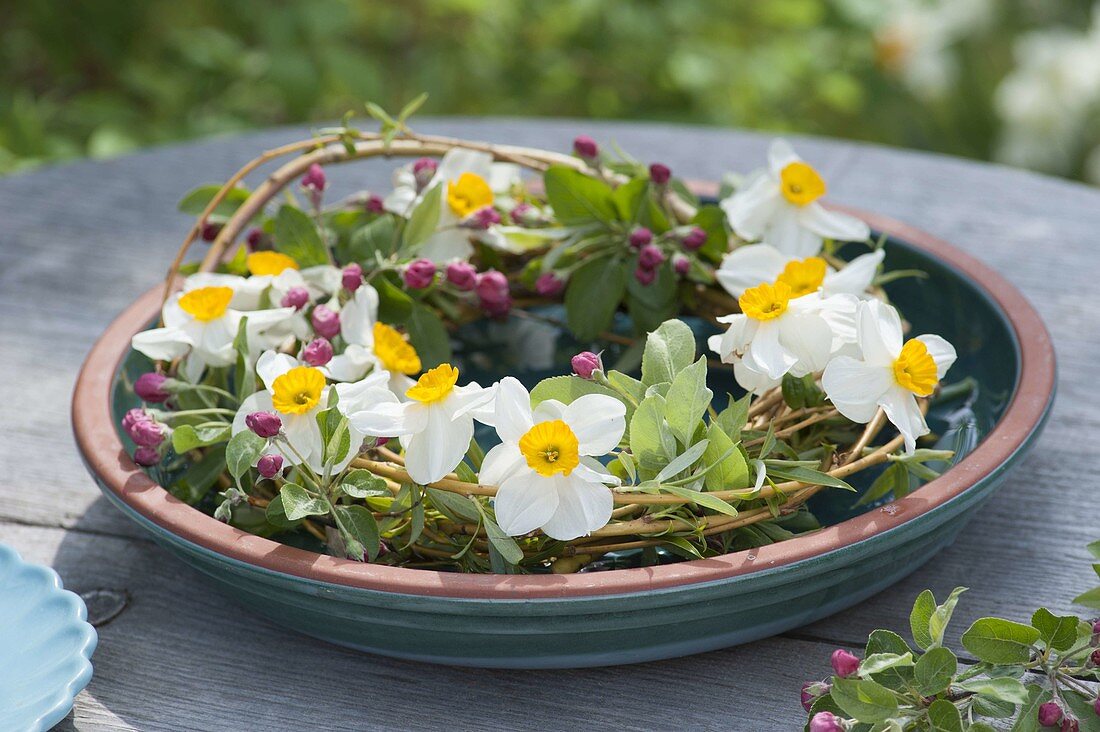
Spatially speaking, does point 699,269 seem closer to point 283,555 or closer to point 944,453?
point 944,453

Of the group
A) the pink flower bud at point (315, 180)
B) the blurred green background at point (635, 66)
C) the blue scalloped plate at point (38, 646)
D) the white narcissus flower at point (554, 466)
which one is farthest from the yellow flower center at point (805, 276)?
the blurred green background at point (635, 66)

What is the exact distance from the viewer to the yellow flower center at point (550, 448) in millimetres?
560

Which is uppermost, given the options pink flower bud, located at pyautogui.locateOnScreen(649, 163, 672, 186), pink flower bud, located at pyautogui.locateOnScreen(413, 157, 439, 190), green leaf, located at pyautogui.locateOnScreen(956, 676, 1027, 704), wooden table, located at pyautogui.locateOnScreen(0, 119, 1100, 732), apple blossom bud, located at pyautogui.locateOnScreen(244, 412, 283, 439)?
pink flower bud, located at pyautogui.locateOnScreen(649, 163, 672, 186)

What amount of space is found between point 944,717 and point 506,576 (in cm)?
20

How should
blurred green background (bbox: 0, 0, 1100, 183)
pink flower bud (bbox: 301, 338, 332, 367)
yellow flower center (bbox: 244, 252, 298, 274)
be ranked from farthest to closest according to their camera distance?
blurred green background (bbox: 0, 0, 1100, 183) → yellow flower center (bbox: 244, 252, 298, 274) → pink flower bud (bbox: 301, 338, 332, 367)

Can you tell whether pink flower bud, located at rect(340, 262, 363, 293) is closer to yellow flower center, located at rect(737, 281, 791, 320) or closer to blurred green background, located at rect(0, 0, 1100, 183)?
yellow flower center, located at rect(737, 281, 791, 320)

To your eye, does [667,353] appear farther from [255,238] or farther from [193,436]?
[255,238]

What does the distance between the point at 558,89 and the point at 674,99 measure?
24 centimetres

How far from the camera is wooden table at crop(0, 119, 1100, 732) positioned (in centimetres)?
60

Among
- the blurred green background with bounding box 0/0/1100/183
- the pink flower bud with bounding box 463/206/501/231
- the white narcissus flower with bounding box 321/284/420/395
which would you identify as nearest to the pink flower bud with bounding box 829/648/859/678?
the white narcissus flower with bounding box 321/284/420/395

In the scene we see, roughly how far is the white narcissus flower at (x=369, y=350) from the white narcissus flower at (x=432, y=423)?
127 millimetres

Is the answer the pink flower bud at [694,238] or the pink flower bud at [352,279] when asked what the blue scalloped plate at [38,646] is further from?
the pink flower bud at [694,238]

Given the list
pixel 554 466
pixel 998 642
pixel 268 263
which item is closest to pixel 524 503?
pixel 554 466

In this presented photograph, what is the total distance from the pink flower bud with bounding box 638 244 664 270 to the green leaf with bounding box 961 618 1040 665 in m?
0.38
